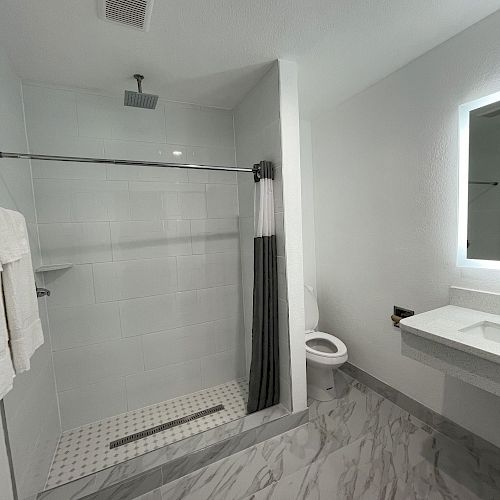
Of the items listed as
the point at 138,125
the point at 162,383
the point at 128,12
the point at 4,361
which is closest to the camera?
the point at 4,361

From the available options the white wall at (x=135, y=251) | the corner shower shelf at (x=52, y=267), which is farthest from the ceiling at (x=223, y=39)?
the corner shower shelf at (x=52, y=267)

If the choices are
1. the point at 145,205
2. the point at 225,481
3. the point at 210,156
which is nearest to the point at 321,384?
the point at 225,481

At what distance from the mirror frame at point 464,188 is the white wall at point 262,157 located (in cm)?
101

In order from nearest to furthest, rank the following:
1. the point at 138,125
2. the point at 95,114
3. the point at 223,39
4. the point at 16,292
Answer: the point at 16,292 < the point at 223,39 < the point at 95,114 < the point at 138,125

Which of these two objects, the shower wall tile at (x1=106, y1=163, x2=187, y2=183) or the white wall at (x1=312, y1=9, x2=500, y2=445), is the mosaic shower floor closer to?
the white wall at (x1=312, y1=9, x2=500, y2=445)

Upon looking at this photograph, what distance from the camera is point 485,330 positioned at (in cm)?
139

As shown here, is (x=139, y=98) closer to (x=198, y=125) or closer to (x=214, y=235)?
(x=198, y=125)

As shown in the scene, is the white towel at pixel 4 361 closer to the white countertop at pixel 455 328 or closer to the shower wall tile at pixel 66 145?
the shower wall tile at pixel 66 145

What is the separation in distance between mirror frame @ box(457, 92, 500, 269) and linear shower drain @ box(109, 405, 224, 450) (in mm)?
1893

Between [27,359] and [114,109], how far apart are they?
5.57 ft

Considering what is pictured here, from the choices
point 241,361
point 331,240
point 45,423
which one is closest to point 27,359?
point 45,423

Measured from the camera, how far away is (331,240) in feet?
8.14

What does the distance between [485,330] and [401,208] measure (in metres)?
0.86

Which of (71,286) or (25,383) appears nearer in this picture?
(25,383)
